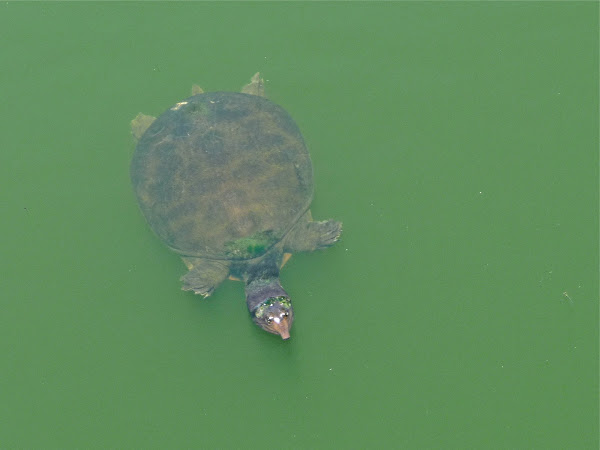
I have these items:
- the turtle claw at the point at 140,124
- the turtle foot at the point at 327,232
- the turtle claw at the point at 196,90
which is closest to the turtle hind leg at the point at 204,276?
the turtle foot at the point at 327,232

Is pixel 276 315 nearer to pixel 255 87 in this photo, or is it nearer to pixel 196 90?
pixel 255 87

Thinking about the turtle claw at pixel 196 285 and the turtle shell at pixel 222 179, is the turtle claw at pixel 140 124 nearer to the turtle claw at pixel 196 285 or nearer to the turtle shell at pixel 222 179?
the turtle shell at pixel 222 179

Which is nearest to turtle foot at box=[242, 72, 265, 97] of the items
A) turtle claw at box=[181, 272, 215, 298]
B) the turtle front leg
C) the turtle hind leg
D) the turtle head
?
the turtle front leg

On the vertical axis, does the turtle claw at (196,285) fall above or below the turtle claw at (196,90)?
below

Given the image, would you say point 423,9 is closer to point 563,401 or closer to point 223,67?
point 223,67

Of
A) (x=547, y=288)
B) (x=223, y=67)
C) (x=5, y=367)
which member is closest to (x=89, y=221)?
(x=5, y=367)

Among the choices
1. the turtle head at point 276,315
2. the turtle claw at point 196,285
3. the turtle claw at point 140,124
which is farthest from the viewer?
the turtle claw at point 140,124
